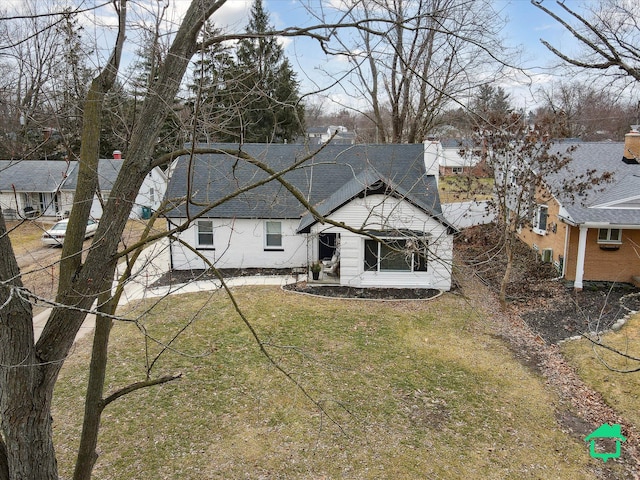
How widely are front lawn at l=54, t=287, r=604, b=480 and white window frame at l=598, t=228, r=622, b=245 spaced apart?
5.75m

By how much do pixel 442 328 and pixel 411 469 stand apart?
18.6 feet

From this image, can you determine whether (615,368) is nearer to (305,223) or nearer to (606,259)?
(606,259)

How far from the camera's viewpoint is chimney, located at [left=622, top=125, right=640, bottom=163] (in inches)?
652

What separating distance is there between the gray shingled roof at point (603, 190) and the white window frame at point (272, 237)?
963cm

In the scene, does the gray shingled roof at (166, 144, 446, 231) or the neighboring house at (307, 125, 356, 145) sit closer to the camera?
the neighboring house at (307, 125, 356, 145)

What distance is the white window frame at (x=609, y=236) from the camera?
14.9m

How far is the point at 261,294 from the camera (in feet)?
47.6

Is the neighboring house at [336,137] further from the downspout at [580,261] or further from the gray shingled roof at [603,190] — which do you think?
the downspout at [580,261]

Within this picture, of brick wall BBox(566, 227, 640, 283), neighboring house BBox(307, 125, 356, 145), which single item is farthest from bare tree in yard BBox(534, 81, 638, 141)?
neighboring house BBox(307, 125, 356, 145)

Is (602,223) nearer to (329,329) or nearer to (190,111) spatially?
(329,329)

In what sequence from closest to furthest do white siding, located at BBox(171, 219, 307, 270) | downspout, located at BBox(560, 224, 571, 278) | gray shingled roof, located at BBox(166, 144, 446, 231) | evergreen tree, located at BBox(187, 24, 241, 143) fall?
evergreen tree, located at BBox(187, 24, 241, 143) < downspout, located at BBox(560, 224, 571, 278) < gray shingled roof, located at BBox(166, 144, 446, 231) < white siding, located at BBox(171, 219, 307, 270)

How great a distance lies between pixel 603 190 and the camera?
15109mm

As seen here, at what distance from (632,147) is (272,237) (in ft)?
44.5

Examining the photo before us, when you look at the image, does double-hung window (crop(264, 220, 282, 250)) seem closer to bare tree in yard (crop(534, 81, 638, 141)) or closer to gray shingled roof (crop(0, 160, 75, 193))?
bare tree in yard (crop(534, 81, 638, 141))
